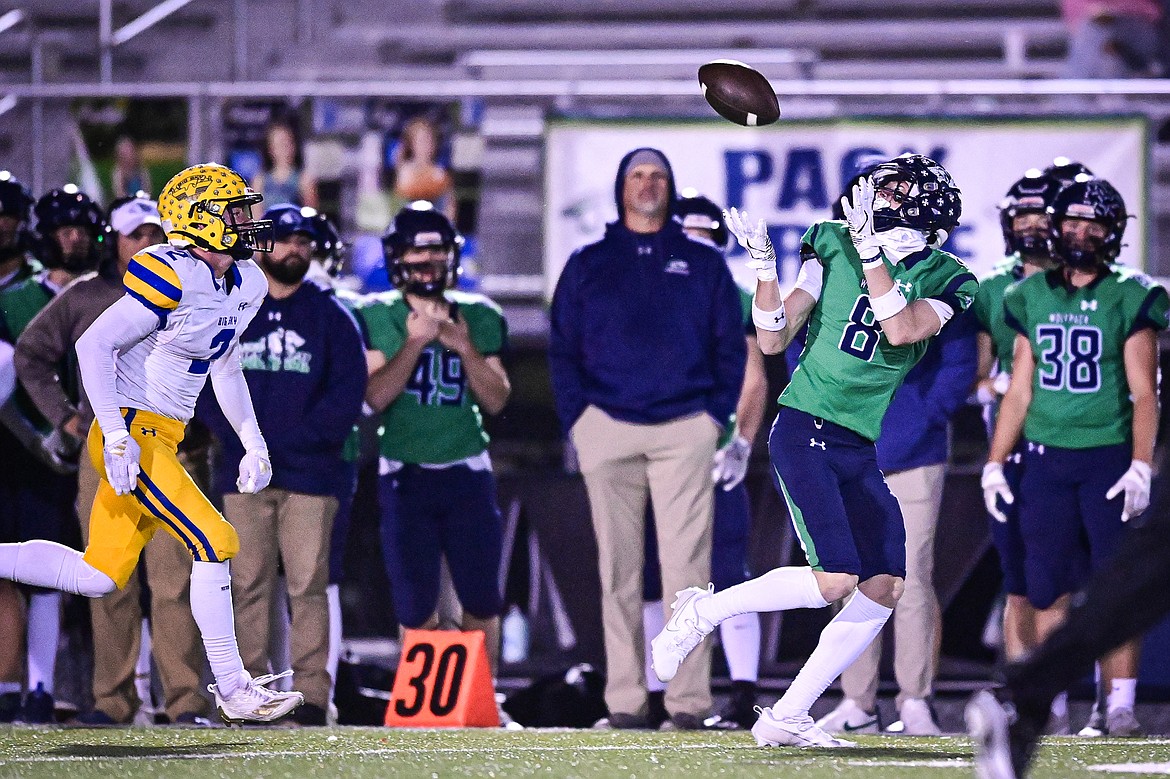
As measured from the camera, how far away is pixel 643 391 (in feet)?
19.7

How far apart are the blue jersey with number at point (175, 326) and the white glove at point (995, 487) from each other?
2539 millimetres

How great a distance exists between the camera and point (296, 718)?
5.87 meters

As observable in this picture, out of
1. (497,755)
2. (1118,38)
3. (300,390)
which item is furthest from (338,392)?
(1118,38)

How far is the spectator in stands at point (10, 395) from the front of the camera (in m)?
6.14

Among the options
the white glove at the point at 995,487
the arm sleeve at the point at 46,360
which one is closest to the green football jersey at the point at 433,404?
the arm sleeve at the point at 46,360

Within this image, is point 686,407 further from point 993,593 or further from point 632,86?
point 632,86

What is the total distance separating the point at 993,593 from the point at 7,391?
3669 millimetres

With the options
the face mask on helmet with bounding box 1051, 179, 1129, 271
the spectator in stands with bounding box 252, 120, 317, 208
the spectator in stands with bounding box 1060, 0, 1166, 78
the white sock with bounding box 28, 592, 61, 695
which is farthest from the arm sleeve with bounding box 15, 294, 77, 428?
the spectator in stands with bounding box 1060, 0, 1166, 78

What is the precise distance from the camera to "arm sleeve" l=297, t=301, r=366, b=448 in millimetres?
6008

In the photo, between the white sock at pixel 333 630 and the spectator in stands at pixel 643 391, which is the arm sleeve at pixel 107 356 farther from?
the spectator in stands at pixel 643 391

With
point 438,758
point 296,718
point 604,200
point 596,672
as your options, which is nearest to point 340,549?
point 296,718

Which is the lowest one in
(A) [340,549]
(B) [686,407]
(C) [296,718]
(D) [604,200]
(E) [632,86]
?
(C) [296,718]

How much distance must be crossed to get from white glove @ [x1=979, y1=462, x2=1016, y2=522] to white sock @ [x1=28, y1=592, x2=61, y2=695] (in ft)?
10.4

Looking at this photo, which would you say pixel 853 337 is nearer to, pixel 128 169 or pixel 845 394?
pixel 845 394
